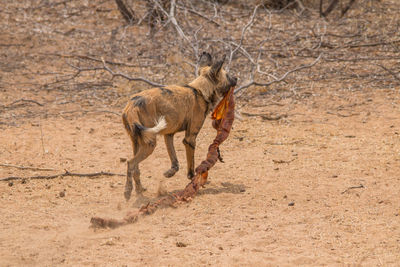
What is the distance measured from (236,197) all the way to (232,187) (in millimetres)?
375

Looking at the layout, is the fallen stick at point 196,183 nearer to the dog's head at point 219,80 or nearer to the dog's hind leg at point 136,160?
the dog's head at point 219,80

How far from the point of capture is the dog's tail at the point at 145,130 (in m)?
5.62

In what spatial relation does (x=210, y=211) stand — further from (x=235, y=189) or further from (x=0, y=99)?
(x=0, y=99)

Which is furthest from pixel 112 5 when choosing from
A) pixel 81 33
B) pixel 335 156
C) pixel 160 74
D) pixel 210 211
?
pixel 210 211

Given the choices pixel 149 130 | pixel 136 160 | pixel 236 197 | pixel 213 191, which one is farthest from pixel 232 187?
pixel 149 130

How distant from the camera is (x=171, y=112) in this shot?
6.16 meters

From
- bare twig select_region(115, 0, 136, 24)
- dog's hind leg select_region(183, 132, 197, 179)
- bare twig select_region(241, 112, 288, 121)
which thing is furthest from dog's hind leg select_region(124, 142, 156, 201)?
bare twig select_region(115, 0, 136, 24)

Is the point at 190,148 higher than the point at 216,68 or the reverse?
the reverse

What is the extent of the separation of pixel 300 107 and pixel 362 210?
4.41m

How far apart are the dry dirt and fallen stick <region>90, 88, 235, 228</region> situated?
8cm

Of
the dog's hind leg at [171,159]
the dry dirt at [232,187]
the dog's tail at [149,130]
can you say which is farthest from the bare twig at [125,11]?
the dog's tail at [149,130]

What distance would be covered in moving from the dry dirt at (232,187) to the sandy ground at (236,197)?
0.05ft

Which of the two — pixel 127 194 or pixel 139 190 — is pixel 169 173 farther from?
pixel 127 194

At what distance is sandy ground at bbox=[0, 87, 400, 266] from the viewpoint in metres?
4.68
